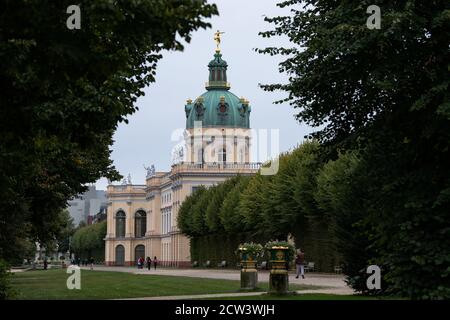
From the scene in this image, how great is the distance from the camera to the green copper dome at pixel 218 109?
139m

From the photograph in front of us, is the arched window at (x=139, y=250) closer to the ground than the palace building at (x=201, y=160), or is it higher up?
closer to the ground

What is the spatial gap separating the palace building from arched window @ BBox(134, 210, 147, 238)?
6.15 metres

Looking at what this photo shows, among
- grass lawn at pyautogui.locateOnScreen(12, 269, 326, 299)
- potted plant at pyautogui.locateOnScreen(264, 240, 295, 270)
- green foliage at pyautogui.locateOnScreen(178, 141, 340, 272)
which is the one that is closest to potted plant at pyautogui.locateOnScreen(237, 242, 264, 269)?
grass lawn at pyautogui.locateOnScreen(12, 269, 326, 299)

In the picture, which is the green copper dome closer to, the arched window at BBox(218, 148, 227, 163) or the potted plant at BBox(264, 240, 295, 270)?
the arched window at BBox(218, 148, 227, 163)

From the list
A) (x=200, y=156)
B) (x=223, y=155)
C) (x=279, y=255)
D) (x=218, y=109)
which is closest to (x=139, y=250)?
(x=223, y=155)

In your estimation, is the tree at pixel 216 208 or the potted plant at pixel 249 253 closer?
the potted plant at pixel 249 253

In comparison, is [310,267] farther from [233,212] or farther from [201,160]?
[201,160]

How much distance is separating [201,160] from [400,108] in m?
117

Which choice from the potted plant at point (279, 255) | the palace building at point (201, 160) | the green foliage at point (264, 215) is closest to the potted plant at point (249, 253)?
the potted plant at point (279, 255)

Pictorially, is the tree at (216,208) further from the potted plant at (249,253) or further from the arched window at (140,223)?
the arched window at (140,223)

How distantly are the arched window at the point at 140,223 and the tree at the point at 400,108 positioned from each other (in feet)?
479

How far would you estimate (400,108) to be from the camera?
20844mm

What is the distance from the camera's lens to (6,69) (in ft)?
43.3
